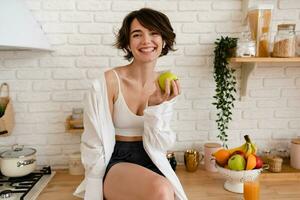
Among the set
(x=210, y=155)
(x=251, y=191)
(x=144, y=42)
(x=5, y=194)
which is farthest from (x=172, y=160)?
(x=5, y=194)

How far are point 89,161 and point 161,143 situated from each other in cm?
29

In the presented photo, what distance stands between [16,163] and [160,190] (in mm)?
702

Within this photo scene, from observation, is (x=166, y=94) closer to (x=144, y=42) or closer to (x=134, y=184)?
(x=144, y=42)

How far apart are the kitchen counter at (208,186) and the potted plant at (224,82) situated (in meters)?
0.24

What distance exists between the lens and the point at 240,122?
1523 mm

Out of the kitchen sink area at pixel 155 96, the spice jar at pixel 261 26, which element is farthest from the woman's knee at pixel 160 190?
the spice jar at pixel 261 26

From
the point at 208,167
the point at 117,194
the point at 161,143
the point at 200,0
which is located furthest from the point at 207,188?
the point at 200,0

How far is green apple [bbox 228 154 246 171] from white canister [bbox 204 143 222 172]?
20cm

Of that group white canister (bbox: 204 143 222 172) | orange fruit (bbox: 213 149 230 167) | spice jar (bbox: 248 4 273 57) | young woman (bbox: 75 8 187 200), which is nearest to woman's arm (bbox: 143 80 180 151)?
young woman (bbox: 75 8 187 200)

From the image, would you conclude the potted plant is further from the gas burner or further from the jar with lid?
the gas burner

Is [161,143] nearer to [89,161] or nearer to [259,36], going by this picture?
[89,161]

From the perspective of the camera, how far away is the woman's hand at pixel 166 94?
1.05 metres

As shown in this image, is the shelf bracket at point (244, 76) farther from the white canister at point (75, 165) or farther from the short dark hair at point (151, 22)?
the white canister at point (75, 165)

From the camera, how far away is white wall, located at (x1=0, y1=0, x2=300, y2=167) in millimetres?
1395
